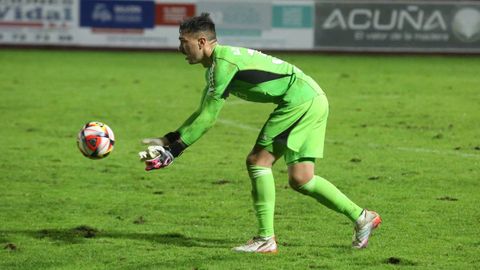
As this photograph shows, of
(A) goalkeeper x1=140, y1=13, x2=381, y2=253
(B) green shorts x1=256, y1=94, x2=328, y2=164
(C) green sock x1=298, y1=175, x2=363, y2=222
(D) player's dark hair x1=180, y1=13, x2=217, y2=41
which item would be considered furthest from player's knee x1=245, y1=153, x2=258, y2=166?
(D) player's dark hair x1=180, y1=13, x2=217, y2=41

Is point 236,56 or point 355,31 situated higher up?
point 236,56

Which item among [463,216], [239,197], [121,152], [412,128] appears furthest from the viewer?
[412,128]

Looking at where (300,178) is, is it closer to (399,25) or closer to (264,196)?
(264,196)

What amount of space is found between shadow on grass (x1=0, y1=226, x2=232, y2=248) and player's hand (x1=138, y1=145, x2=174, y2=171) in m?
1.20

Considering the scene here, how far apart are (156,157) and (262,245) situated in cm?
125

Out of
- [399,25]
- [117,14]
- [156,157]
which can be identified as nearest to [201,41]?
[156,157]

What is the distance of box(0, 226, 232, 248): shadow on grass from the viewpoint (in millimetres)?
9180

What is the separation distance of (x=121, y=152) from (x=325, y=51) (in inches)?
678

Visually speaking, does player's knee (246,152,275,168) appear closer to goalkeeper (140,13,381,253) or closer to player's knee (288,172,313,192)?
goalkeeper (140,13,381,253)

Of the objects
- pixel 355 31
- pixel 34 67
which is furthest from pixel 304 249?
pixel 355 31

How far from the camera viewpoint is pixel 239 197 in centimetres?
1154

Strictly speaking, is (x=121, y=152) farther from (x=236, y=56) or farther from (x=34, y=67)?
(x=34, y=67)

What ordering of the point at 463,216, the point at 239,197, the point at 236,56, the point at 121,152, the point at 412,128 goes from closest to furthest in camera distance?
the point at 236,56 → the point at 463,216 → the point at 239,197 → the point at 121,152 → the point at 412,128

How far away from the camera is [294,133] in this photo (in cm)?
863
